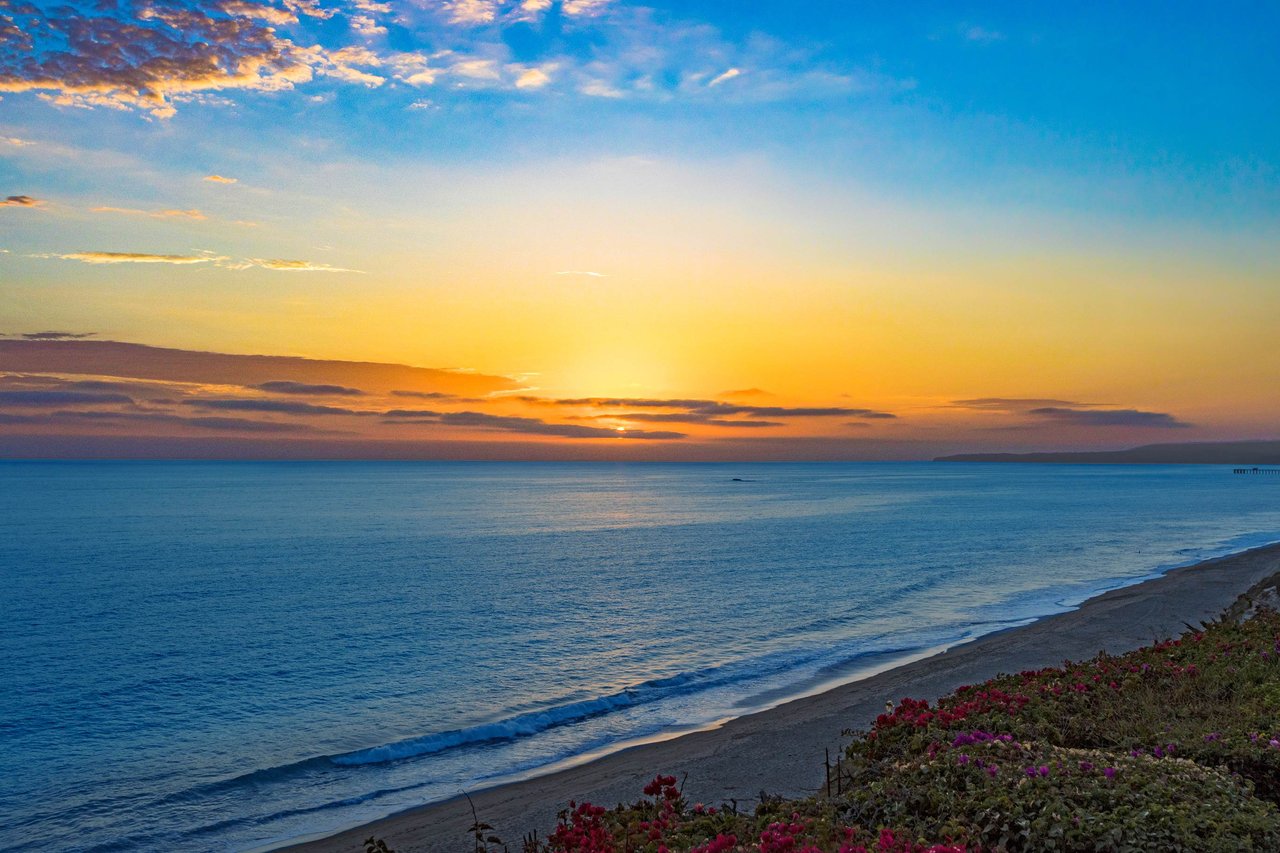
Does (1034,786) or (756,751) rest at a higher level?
(1034,786)

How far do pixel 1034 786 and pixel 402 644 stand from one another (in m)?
24.9

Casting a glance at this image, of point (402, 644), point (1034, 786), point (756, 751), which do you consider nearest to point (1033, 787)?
point (1034, 786)

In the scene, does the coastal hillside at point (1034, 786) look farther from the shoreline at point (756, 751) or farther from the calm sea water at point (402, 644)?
the calm sea water at point (402, 644)

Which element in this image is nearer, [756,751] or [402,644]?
[756,751]

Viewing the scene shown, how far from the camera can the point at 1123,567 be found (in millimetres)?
49375

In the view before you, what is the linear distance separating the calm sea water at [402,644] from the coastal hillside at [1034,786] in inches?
282

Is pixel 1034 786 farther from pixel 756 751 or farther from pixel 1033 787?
pixel 756 751

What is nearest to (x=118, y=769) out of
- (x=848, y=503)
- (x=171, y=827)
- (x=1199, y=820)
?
(x=171, y=827)

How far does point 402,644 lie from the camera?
2916cm

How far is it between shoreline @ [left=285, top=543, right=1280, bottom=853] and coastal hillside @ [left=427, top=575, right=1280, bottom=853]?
2.18m

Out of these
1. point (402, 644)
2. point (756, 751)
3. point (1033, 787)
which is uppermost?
point (1033, 787)

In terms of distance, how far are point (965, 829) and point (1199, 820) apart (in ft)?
6.54

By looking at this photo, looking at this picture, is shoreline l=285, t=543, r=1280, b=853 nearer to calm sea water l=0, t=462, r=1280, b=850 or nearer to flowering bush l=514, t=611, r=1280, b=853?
calm sea water l=0, t=462, r=1280, b=850

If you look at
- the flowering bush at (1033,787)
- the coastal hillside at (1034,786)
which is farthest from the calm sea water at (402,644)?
the flowering bush at (1033,787)
